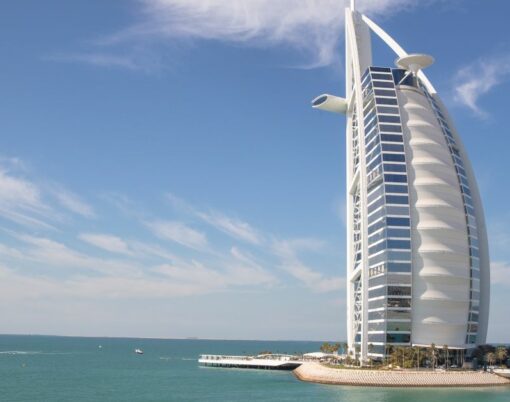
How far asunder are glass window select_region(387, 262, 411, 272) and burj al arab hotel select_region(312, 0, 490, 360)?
176 mm

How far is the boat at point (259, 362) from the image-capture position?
141500 millimetres

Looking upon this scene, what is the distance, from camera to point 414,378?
94688mm

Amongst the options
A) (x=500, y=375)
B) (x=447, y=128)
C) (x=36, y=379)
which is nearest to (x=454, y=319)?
(x=500, y=375)

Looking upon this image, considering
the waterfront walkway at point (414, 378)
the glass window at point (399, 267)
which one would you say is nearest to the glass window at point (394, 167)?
the glass window at point (399, 267)

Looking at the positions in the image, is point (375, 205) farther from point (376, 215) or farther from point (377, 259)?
point (377, 259)

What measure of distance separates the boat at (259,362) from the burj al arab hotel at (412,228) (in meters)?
20.1

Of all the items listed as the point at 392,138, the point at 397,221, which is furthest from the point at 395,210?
the point at 392,138

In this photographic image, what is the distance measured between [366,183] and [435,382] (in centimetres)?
3906

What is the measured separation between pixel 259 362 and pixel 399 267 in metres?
48.1

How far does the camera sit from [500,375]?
100562 mm

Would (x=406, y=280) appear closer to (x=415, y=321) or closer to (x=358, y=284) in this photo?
(x=415, y=321)

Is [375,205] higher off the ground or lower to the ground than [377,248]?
higher

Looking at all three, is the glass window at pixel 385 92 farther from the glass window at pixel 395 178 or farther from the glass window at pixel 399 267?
the glass window at pixel 399 267

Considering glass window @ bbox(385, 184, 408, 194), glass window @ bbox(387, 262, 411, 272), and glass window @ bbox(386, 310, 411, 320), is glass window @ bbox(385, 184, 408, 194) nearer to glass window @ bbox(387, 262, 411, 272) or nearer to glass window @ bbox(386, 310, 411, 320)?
glass window @ bbox(387, 262, 411, 272)
